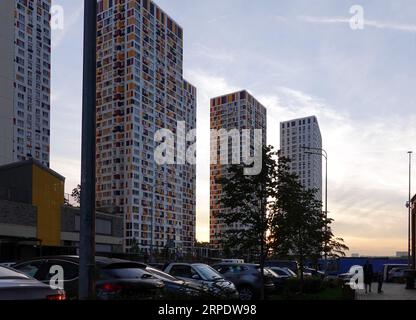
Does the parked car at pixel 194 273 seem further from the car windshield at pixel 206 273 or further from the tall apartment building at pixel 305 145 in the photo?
the tall apartment building at pixel 305 145

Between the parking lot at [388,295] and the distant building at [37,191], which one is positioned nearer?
the parking lot at [388,295]

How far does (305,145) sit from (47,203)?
22199mm

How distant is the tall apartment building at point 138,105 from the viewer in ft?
233

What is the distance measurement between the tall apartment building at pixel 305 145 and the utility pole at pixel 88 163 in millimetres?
38467

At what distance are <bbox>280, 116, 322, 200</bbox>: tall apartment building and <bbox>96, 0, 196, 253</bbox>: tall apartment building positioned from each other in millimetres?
19095

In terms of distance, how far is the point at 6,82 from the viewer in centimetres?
6575

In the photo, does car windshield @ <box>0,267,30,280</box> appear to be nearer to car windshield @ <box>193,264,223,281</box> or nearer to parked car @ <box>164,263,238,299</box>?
parked car @ <box>164,263,238,299</box>

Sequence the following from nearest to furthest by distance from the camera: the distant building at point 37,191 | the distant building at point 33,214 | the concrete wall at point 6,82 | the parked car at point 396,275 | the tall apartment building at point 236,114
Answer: the distant building at point 33,214 → the tall apartment building at point 236,114 → the distant building at point 37,191 → the parked car at point 396,275 → the concrete wall at point 6,82

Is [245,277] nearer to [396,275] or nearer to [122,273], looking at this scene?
[122,273]

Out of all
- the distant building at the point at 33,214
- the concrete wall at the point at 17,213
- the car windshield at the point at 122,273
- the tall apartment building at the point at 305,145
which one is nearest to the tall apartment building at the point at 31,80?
the distant building at the point at 33,214

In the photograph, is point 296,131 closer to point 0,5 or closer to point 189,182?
point 0,5

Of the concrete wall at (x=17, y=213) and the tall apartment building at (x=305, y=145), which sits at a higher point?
the tall apartment building at (x=305, y=145)

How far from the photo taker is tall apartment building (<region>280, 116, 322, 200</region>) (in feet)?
150
